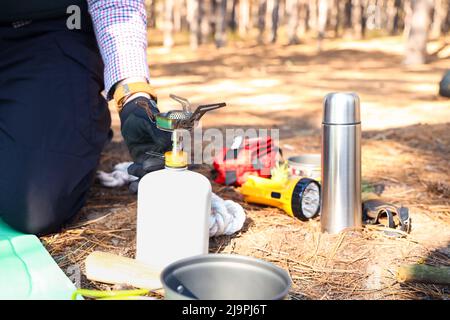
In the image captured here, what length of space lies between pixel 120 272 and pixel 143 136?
53 cm

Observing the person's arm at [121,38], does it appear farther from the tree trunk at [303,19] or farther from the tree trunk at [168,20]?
the tree trunk at [303,19]

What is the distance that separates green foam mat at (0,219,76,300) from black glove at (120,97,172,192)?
1.42 ft

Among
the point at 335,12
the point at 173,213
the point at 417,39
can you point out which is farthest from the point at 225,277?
the point at 335,12

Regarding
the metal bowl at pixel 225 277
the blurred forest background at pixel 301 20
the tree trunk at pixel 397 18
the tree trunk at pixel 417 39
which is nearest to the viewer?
the metal bowl at pixel 225 277

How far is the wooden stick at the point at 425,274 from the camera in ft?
6.09

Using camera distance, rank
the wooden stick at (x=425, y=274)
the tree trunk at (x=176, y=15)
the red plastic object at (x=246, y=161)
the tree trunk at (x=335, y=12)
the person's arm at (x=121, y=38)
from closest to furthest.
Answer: the wooden stick at (x=425, y=274)
the person's arm at (x=121, y=38)
the red plastic object at (x=246, y=161)
the tree trunk at (x=335, y=12)
the tree trunk at (x=176, y=15)

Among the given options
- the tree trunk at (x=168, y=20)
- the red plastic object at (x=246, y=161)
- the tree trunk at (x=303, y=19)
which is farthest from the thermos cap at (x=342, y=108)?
the tree trunk at (x=303, y=19)

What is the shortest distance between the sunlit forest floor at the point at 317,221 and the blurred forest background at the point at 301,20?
460cm

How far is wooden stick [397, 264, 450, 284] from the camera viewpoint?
73.0 inches

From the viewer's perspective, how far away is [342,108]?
2162 mm

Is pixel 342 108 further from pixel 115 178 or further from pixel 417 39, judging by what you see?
pixel 417 39

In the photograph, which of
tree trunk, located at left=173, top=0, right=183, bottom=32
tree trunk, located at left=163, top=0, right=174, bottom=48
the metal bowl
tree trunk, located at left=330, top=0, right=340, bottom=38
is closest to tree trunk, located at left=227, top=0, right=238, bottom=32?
tree trunk, located at left=173, top=0, right=183, bottom=32

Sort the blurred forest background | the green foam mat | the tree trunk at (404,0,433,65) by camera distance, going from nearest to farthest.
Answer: the green foam mat
the tree trunk at (404,0,433,65)
the blurred forest background

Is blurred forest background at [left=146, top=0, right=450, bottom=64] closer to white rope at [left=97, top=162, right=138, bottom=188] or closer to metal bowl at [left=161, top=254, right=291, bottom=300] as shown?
white rope at [left=97, top=162, right=138, bottom=188]
